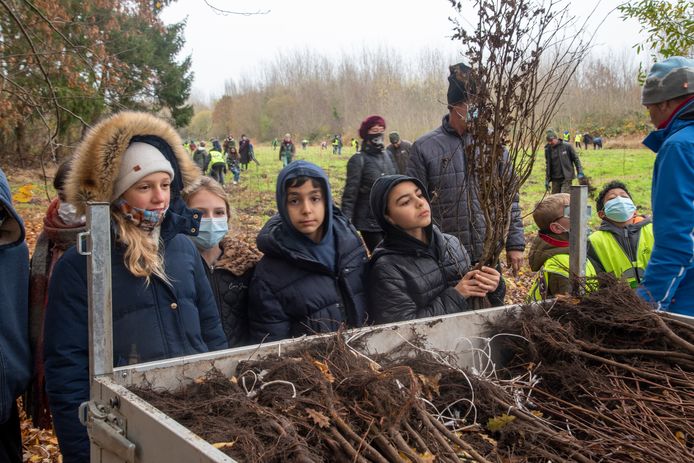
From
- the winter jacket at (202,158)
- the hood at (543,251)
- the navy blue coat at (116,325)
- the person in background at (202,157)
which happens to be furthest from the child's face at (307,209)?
the winter jacket at (202,158)

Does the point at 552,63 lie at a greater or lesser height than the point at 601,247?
greater

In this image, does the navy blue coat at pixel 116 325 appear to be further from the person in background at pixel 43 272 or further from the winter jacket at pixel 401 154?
the winter jacket at pixel 401 154

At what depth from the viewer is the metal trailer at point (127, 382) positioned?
1.50 m

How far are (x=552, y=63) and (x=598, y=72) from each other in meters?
36.8

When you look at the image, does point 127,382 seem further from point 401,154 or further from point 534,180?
point 534,180

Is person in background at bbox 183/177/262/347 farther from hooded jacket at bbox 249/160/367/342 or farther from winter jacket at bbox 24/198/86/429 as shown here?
winter jacket at bbox 24/198/86/429

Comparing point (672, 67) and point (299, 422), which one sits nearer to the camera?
point (299, 422)

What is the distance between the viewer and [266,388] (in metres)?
1.86

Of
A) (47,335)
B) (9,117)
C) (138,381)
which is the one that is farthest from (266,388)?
(9,117)

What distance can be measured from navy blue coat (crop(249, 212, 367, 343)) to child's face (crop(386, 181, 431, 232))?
11.7 inches

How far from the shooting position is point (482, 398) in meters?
2.07

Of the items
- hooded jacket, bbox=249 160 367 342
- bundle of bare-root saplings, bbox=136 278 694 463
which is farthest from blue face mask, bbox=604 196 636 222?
hooded jacket, bbox=249 160 367 342

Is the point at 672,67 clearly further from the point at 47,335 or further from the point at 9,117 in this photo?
the point at 9,117

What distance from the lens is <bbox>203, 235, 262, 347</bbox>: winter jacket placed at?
10.6 ft
